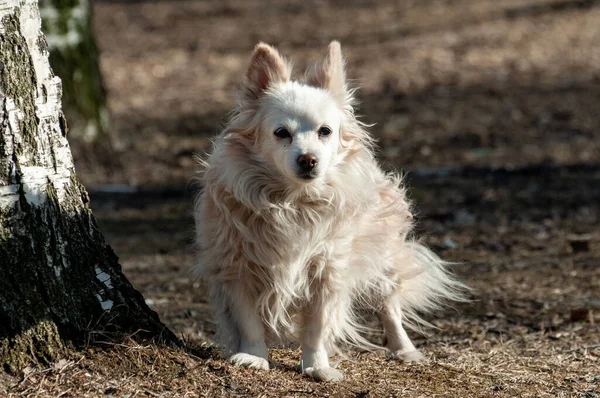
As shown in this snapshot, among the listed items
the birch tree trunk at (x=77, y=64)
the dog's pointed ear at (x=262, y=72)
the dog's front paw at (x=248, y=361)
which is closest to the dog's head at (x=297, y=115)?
the dog's pointed ear at (x=262, y=72)

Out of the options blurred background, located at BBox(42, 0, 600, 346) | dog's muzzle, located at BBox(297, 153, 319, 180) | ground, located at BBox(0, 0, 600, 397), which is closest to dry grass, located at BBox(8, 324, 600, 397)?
ground, located at BBox(0, 0, 600, 397)

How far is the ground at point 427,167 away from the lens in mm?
4105

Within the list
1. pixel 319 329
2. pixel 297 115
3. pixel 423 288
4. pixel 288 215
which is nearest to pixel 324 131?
pixel 297 115

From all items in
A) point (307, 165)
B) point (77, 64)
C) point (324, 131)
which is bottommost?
point (307, 165)

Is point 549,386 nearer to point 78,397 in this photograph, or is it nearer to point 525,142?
point 78,397

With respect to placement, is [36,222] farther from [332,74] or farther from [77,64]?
[77,64]

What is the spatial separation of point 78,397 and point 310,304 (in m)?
1.26

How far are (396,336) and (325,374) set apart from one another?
33.7 inches

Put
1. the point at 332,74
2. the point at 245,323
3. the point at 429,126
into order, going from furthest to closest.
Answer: the point at 429,126 → the point at 332,74 → the point at 245,323

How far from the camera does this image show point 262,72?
437 cm

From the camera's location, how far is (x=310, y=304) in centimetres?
438

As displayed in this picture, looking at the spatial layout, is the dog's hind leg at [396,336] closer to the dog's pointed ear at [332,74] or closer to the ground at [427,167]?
the ground at [427,167]

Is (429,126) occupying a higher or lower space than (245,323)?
higher

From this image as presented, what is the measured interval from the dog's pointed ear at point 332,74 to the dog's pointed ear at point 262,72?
0.48 feet
